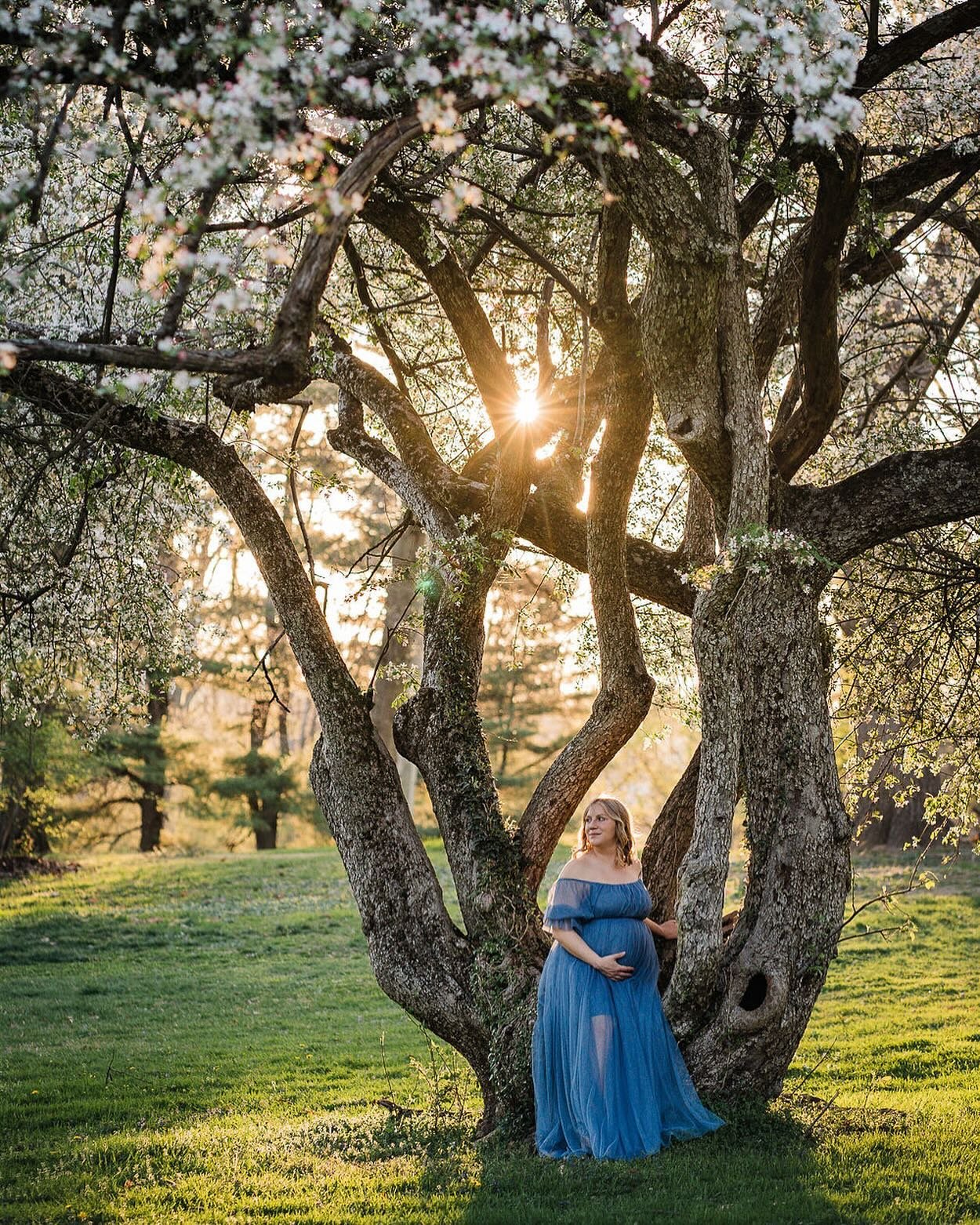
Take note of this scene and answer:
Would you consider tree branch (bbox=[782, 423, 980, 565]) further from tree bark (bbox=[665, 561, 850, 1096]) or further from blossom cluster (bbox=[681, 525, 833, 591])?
blossom cluster (bbox=[681, 525, 833, 591])

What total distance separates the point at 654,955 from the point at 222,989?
981 cm

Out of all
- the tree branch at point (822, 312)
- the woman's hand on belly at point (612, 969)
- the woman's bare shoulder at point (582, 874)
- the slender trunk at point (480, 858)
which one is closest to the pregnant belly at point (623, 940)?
the woman's hand on belly at point (612, 969)

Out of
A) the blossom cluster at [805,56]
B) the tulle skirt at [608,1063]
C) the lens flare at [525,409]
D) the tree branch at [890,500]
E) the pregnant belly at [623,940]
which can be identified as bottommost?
the tulle skirt at [608,1063]

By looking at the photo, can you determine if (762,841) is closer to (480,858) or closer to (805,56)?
(480,858)

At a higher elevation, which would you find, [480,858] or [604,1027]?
[480,858]

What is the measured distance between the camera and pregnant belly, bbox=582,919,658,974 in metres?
7.05

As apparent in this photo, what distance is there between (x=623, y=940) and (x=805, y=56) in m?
5.08

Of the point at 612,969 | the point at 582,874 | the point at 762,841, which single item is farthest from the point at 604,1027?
the point at 762,841

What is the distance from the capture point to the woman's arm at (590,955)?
6.82 meters

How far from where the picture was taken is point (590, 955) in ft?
22.5

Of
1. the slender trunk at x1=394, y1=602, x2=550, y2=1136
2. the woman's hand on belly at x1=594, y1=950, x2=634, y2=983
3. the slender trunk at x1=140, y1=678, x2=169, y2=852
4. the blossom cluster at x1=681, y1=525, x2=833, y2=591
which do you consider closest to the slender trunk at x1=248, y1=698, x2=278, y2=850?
the slender trunk at x1=140, y1=678, x2=169, y2=852

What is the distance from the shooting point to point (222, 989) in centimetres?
1536

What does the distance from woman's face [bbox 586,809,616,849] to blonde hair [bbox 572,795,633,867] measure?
24mm

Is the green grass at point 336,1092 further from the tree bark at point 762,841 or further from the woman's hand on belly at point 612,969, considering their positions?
the woman's hand on belly at point 612,969
